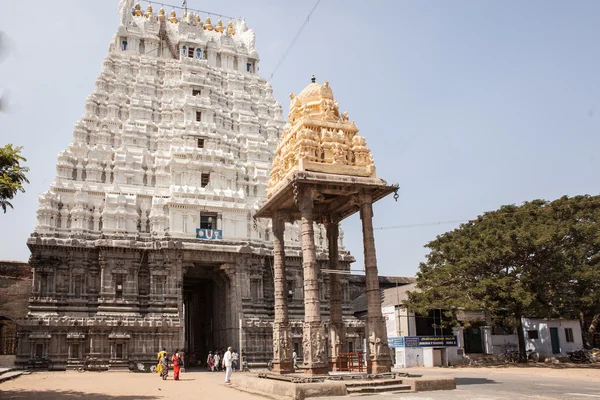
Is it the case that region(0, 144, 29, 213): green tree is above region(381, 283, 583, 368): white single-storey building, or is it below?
above

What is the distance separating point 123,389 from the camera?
21297 mm

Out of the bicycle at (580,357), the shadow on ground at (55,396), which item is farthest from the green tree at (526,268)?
the shadow on ground at (55,396)

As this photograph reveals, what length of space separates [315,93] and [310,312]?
8.81 meters

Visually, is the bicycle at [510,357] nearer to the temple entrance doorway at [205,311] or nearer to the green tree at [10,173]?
the temple entrance doorway at [205,311]

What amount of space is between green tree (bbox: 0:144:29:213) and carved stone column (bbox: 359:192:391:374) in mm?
11388

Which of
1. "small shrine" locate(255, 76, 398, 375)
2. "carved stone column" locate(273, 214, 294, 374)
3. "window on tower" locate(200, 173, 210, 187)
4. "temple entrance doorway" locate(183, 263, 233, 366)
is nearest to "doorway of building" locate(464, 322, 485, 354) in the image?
"temple entrance doorway" locate(183, 263, 233, 366)

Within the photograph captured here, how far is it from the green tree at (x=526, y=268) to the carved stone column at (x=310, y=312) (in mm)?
16670

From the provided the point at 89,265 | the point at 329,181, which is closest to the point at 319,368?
the point at 329,181

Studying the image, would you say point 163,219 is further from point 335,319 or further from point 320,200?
point 320,200

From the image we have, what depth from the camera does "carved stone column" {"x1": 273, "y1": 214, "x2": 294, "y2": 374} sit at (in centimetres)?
2005

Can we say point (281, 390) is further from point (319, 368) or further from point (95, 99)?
point (95, 99)

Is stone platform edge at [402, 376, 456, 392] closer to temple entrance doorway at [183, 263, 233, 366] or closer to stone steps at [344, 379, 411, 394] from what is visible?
stone steps at [344, 379, 411, 394]

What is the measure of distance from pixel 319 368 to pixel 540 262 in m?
21.5

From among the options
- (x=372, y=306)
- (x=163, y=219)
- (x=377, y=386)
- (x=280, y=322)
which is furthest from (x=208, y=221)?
(x=377, y=386)
